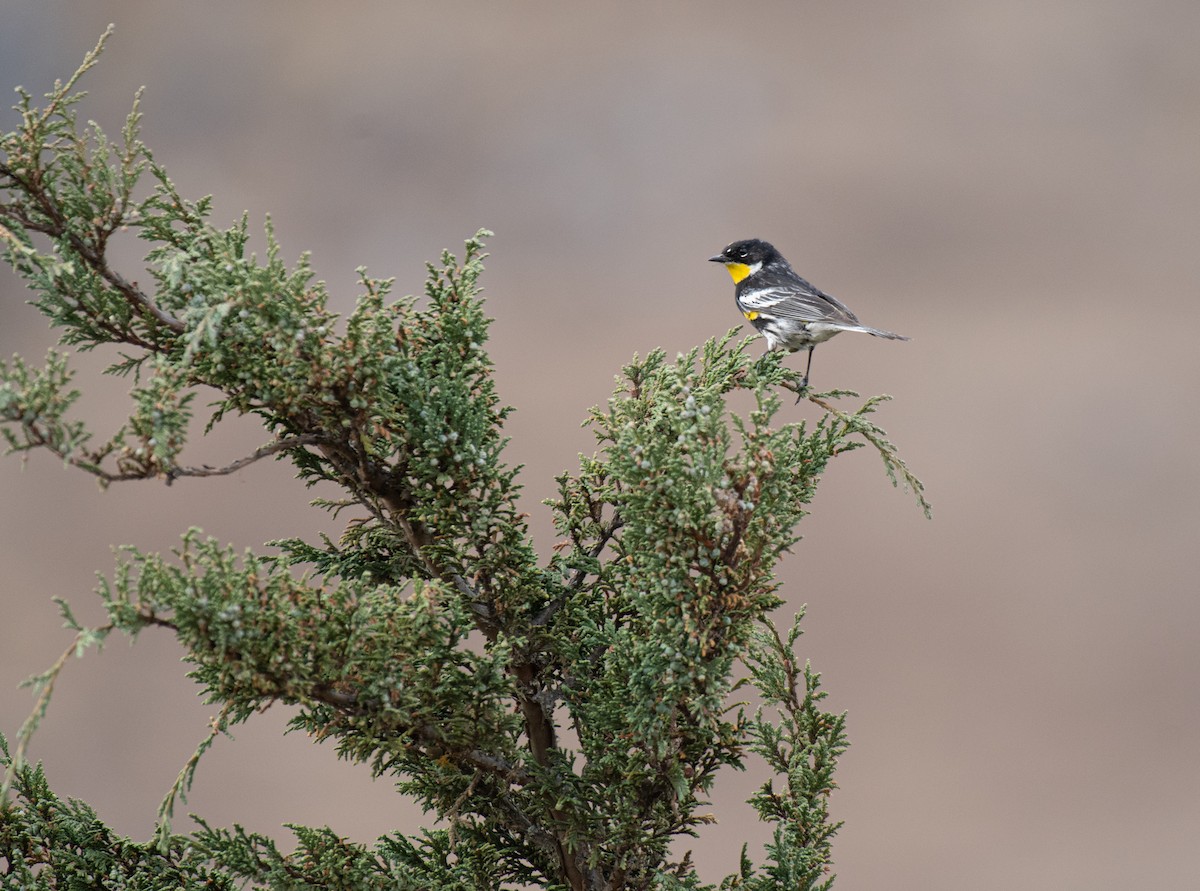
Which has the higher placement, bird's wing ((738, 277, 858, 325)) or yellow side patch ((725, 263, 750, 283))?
yellow side patch ((725, 263, 750, 283))

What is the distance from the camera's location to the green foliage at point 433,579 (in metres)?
2.02

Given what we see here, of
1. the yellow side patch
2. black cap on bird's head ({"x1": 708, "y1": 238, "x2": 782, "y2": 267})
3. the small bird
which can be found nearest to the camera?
the small bird

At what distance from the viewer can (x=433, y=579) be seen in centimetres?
235

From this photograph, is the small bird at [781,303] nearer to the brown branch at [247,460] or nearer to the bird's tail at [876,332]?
the bird's tail at [876,332]

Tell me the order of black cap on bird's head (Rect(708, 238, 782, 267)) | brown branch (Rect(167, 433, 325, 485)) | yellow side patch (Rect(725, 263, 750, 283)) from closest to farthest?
1. brown branch (Rect(167, 433, 325, 485))
2. black cap on bird's head (Rect(708, 238, 782, 267))
3. yellow side patch (Rect(725, 263, 750, 283))

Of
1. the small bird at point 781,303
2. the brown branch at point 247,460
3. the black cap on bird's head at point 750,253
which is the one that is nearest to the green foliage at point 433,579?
the brown branch at point 247,460

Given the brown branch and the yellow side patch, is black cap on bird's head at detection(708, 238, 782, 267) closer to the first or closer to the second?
the yellow side patch

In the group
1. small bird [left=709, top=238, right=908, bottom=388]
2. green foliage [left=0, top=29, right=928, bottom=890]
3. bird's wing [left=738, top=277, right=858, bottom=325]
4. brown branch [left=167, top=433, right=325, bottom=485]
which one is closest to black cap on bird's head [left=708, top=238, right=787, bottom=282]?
small bird [left=709, top=238, right=908, bottom=388]

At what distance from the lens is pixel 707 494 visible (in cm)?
210

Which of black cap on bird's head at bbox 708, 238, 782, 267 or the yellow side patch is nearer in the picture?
black cap on bird's head at bbox 708, 238, 782, 267

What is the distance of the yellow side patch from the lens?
439 centimetres

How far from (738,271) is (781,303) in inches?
24.7

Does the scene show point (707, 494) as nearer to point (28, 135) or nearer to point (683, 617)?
point (683, 617)

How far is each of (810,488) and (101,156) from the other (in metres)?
1.59
